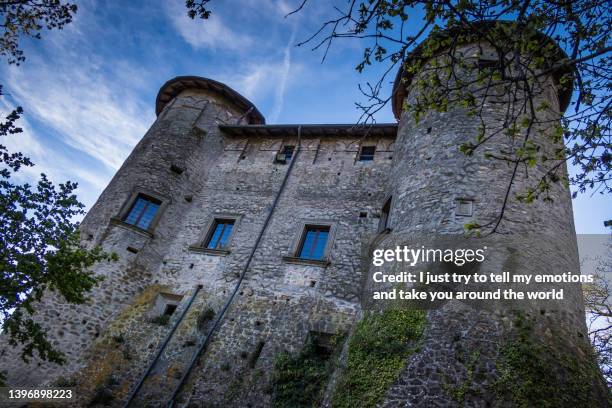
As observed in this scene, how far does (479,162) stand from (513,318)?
335 centimetres

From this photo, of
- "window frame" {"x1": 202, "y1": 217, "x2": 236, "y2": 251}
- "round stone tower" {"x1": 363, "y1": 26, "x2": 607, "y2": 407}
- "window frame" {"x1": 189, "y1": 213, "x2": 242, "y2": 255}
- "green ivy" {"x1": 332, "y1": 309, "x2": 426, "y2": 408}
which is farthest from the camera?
"window frame" {"x1": 202, "y1": 217, "x2": 236, "y2": 251}

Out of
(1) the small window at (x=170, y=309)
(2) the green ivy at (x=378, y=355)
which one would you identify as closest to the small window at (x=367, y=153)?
(2) the green ivy at (x=378, y=355)

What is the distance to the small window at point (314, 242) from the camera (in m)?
10.3

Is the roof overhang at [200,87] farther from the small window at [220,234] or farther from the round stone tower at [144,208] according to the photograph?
the small window at [220,234]

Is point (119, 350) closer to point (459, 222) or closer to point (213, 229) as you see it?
point (213, 229)

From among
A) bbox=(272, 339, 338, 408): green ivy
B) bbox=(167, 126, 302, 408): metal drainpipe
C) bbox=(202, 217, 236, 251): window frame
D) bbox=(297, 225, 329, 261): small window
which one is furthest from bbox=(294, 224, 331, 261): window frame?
bbox=(272, 339, 338, 408): green ivy

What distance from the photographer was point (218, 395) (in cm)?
795

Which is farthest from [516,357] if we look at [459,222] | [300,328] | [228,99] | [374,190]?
[228,99]

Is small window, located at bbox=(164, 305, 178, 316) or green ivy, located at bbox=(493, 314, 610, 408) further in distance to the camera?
small window, located at bbox=(164, 305, 178, 316)

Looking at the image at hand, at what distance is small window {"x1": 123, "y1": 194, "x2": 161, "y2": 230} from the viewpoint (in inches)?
431

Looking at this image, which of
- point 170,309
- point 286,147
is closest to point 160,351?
point 170,309

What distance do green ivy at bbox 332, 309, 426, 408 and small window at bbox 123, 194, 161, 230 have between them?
734cm

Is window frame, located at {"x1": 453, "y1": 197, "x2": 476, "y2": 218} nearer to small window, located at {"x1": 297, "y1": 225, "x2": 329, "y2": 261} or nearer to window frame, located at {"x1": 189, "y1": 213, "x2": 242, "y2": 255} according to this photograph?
small window, located at {"x1": 297, "y1": 225, "x2": 329, "y2": 261}

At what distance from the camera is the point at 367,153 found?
12.6 m
